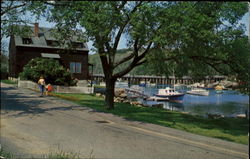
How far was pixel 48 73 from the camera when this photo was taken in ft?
89.9

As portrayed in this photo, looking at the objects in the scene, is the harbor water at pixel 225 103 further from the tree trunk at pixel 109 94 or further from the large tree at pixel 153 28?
the tree trunk at pixel 109 94

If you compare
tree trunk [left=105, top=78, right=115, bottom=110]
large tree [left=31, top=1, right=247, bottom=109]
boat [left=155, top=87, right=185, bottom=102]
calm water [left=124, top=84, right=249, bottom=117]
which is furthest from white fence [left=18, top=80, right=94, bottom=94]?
large tree [left=31, top=1, right=247, bottom=109]

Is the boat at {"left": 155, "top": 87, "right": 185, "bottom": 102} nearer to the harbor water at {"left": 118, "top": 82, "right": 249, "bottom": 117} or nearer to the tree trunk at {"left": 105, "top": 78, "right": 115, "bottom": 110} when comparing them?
the harbor water at {"left": 118, "top": 82, "right": 249, "bottom": 117}

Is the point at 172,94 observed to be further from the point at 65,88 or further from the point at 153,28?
the point at 153,28

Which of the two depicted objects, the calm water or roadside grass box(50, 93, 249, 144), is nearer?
roadside grass box(50, 93, 249, 144)

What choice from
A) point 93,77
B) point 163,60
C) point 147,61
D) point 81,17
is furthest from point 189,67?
point 93,77

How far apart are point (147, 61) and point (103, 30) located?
1.59 meters

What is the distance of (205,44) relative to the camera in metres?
7.90

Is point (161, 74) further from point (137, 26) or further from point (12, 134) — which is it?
point (12, 134)

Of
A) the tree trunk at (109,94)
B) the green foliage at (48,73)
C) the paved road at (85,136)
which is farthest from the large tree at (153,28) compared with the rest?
the green foliage at (48,73)

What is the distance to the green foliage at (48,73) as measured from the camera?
2666 centimetres

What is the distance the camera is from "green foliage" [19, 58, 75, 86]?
26.7m

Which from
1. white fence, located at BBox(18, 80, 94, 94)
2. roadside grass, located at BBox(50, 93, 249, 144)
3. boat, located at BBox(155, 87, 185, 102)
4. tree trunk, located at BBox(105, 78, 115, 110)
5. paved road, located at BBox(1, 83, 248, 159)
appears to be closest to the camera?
roadside grass, located at BBox(50, 93, 249, 144)

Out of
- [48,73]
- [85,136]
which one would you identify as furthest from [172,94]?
[85,136]
